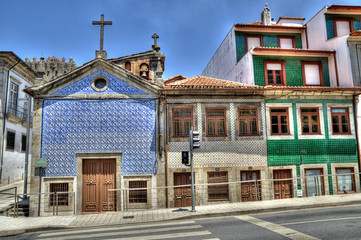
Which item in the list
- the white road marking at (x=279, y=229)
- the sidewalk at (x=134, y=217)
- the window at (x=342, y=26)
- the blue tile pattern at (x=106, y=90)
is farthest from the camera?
the window at (x=342, y=26)

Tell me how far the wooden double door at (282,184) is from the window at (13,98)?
63.9 ft

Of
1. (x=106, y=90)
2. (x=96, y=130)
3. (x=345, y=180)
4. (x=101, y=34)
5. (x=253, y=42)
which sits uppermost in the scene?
(x=253, y=42)

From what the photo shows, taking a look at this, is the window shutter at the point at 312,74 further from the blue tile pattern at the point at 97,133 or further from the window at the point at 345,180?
the blue tile pattern at the point at 97,133

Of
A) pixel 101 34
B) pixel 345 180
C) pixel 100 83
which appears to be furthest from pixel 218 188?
pixel 101 34

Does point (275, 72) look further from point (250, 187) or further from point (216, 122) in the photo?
point (250, 187)

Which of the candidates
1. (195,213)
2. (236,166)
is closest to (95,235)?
(195,213)

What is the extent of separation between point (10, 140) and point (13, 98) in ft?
10.8

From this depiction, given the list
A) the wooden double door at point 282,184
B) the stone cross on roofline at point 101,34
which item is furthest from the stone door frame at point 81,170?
the wooden double door at point 282,184

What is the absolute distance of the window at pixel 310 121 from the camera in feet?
52.6

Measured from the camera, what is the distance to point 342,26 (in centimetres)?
1983

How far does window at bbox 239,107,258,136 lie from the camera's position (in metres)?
15.6

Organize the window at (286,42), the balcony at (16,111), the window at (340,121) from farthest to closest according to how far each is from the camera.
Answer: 1. the balcony at (16,111)
2. the window at (286,42)
3. the window at (340,121)

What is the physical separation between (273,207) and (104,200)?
773 centimetres

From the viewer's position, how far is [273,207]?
1236cm
